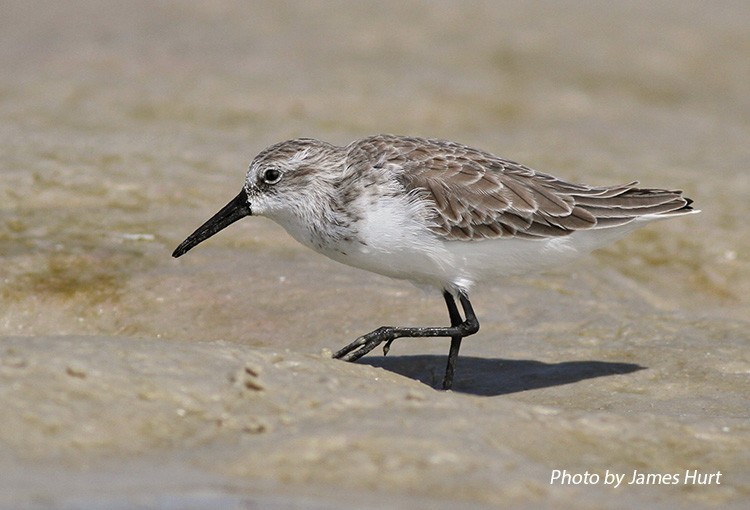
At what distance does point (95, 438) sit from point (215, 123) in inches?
343

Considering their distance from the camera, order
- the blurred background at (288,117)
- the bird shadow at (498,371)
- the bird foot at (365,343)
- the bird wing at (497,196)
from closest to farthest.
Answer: the bird foot at (365,343)
the bird wing at (497,196)
the bird shadow at (498,371)
the blurred background at (288,117)

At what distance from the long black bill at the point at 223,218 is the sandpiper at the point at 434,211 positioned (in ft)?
0.04

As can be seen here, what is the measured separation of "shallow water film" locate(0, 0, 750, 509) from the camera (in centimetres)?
521

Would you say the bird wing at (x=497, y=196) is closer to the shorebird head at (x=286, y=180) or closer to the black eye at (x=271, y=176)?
the shorebird head at (x=286, y=180)

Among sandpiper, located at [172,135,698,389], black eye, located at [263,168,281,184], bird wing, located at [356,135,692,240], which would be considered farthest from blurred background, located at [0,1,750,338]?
bird wing, located at [356,135,692,240]

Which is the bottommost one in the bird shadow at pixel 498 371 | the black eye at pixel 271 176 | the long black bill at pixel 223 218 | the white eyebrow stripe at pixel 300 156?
the bird shadow at pixel 498 371

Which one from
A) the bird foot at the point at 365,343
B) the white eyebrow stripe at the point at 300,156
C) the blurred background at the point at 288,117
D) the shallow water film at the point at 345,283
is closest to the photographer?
the shallow water film at the point at 345,283

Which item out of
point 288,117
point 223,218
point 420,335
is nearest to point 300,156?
point 223,218

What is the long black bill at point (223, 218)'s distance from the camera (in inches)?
330

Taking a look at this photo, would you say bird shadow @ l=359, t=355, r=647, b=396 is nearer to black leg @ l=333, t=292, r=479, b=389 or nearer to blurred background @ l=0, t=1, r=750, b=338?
black leg @ l=333, t=292, r=479, b=389

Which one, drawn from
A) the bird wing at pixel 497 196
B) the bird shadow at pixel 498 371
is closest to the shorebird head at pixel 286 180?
the bird wing at pixel 497 196

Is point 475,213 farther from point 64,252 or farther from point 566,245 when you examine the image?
point 64,252

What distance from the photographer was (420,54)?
15734 millimetres

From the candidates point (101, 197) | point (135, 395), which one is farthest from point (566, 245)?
point (101, 197)
